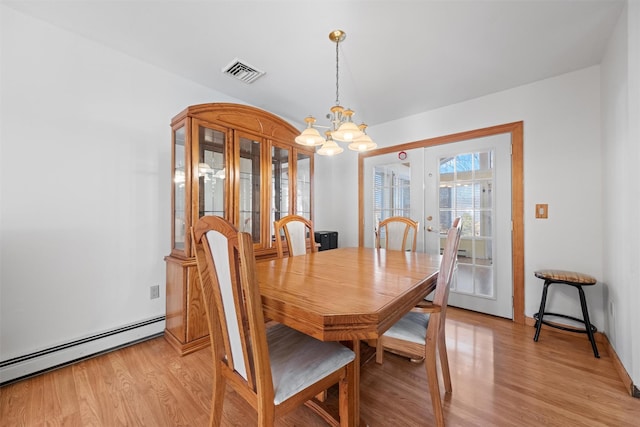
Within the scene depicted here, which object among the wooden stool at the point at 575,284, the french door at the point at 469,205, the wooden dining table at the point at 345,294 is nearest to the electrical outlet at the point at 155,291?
the wooden dining table at the point at 345,294

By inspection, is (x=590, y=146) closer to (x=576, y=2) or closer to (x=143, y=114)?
(x=576, y=2)

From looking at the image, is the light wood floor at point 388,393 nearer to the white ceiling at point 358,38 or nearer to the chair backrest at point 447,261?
the chair backrest at point 447,261

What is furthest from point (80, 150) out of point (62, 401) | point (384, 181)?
point (384, 181)

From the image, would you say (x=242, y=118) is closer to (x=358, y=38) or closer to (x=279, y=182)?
(x=279, y=182)

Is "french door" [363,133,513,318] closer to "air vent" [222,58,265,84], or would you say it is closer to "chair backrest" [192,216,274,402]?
"air vent" [222,58,265,84]

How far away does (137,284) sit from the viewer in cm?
216

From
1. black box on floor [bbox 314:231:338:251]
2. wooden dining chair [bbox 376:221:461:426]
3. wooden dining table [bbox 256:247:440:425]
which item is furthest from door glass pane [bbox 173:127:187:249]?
wooden dining chair [bbox 376:221:461:426]

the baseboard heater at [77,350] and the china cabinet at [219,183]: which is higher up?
the china cabinet at [219,183]

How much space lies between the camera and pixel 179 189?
2.20m

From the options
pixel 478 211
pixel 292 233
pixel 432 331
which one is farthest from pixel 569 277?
pixel 292 233

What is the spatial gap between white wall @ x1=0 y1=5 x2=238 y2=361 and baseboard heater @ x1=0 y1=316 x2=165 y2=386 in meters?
0.05

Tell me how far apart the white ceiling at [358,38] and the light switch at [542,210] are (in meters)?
1.21

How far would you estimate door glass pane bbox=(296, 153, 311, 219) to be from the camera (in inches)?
118

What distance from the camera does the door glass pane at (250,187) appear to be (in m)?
2.47
